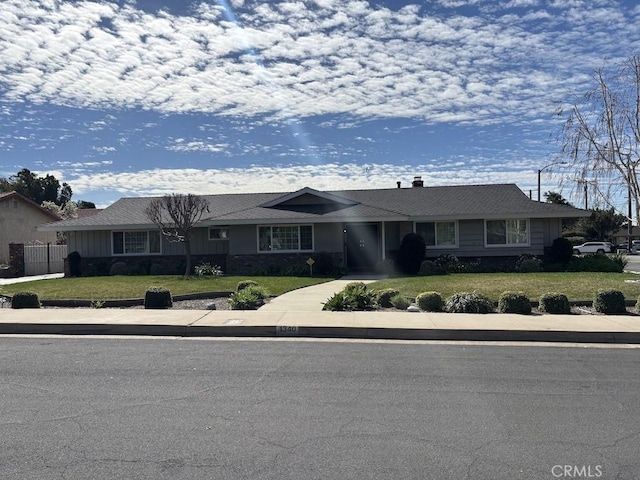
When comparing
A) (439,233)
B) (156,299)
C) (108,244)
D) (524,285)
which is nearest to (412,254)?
(439,233)

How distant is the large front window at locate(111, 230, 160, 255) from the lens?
26344 millimetres

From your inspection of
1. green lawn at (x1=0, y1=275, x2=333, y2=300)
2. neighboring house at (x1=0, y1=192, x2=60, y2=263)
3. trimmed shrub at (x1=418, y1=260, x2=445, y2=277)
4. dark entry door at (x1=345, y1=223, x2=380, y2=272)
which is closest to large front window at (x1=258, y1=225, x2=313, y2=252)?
dark entry door at (x1=345, y1=223, x2=380, y2=272)

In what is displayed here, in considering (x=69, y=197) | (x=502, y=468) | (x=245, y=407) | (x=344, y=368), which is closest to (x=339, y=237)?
(x=344, y=368)

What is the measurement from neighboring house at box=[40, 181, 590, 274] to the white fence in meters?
2.93

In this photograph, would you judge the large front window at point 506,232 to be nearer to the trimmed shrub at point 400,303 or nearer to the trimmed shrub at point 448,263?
the trimmed shrub at point 448,263

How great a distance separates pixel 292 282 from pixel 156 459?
571 inches

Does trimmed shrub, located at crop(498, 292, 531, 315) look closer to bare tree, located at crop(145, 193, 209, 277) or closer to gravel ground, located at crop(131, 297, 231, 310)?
gravel ground, located at crop(131, 297, 231, 310)

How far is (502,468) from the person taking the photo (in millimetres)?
4266

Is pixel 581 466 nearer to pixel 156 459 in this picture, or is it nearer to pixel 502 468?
pixel 502 468

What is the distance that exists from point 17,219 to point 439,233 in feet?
91.2

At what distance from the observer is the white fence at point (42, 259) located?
27.8 m

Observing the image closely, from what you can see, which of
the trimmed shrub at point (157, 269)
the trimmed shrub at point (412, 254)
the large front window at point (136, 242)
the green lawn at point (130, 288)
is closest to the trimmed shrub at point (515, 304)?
the green lawn at point (130, 288)

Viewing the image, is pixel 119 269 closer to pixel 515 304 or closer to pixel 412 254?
pixel 412 254

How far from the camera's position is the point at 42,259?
93.7 ft
